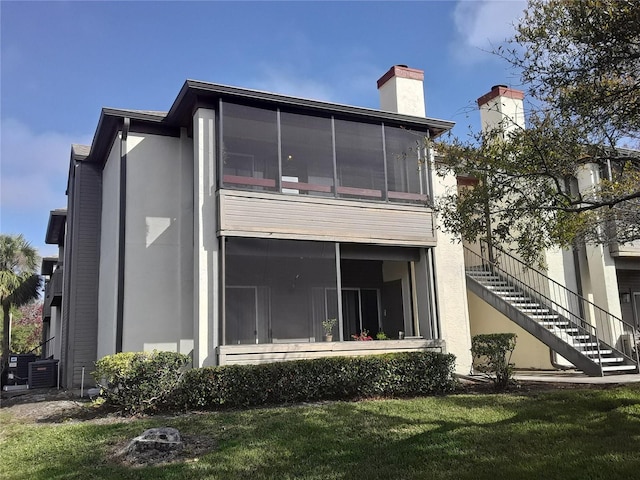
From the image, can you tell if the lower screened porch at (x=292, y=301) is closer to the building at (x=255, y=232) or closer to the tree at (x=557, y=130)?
the building at (x=255, y=232)

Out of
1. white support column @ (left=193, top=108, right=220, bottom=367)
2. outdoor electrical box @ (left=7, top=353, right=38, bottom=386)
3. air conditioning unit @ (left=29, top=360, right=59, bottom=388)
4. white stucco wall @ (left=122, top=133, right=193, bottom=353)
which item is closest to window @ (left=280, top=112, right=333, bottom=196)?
white support column @ (left=193, top=108, right=220, bottom=367)

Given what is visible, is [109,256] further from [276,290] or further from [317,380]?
[317,380]

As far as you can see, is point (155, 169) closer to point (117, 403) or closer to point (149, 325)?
point (149, 325)

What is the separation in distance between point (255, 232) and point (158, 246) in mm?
2681

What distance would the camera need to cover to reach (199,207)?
37.6 ft

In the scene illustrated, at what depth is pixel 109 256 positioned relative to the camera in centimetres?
1355

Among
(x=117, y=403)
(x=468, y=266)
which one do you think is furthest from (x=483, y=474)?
(x=468, y=266)

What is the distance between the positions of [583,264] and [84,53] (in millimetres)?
15185

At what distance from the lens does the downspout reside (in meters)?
12.0

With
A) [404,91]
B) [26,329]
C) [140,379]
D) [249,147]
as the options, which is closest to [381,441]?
[140,379]

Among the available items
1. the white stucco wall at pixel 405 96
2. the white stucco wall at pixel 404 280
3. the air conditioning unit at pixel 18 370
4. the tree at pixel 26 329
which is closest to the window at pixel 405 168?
the white stucco wall at pixel 405 96

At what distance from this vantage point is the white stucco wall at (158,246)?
12.2 meters

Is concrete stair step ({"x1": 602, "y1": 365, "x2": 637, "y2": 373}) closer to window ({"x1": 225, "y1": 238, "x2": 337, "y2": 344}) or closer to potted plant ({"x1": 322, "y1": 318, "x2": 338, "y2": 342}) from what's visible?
potted plant ({"x1": 322, "y1": 318, "x2": 338, "y2": 342})

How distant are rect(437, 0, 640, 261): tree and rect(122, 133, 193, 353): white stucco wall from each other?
6.53 metres
